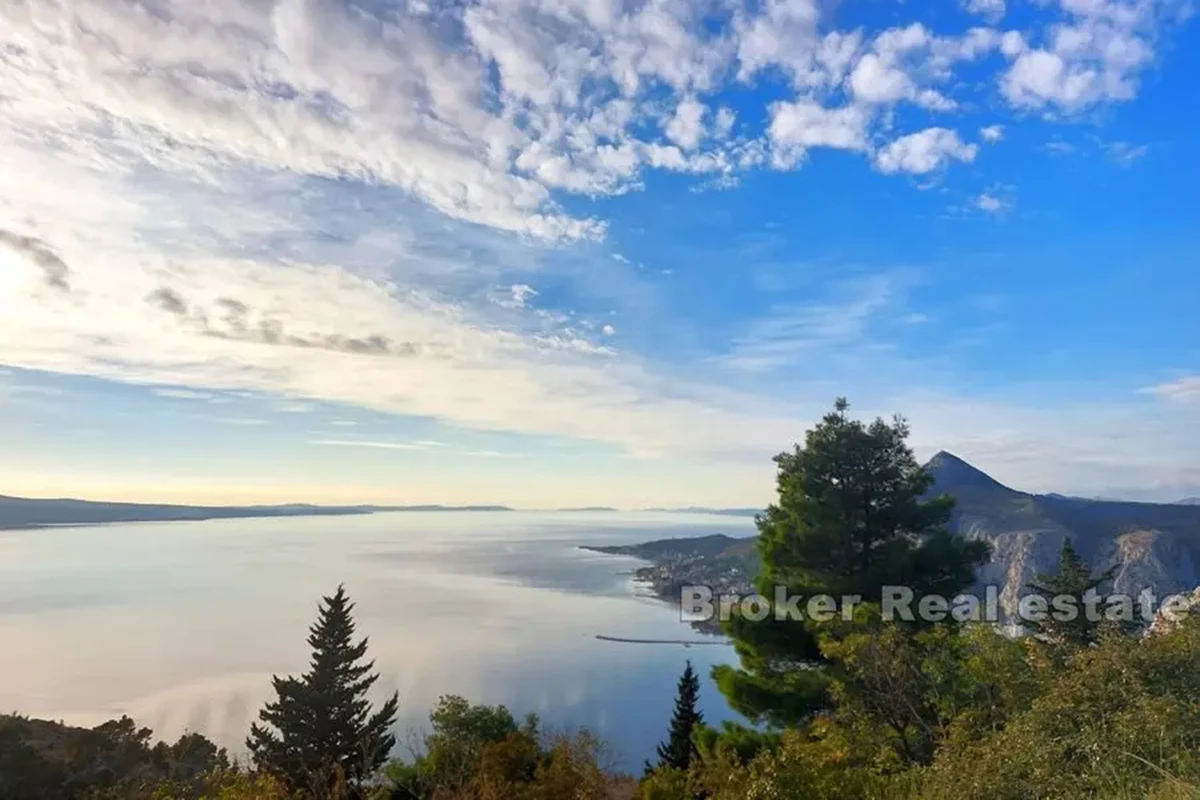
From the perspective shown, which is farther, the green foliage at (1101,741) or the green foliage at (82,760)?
the green foliage at (82,760)

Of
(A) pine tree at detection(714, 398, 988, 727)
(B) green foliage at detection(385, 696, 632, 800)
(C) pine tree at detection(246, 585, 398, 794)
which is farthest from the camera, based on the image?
(C) pine tree at detection(246, 585, 398, 794)

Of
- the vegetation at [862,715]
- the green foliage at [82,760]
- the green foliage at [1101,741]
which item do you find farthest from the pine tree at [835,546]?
the green foliage at [82,760]

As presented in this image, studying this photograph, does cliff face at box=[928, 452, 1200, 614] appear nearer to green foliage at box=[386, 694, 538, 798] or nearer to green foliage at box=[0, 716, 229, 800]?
green foliage at box=[386, 694, 538, 798]

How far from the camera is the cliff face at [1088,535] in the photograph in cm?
4800

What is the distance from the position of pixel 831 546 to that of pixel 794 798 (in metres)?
6.18

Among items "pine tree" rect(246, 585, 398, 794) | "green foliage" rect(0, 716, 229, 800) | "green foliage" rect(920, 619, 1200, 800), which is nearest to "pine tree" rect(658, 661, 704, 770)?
"pine tree" rect(246, 585, 398, 794)

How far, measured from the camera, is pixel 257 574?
88.2 m

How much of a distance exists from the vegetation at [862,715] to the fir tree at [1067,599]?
83mm

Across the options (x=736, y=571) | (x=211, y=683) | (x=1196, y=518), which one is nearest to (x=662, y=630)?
(x=736, y=571)

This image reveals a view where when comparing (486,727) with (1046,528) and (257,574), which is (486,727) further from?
(257,574)

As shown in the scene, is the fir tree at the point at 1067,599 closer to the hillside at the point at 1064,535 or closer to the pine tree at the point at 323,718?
the pine tree at the point at 323,718

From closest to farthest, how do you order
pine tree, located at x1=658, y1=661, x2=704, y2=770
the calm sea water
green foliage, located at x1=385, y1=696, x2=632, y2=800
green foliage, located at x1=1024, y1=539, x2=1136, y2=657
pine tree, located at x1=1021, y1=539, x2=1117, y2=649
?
1. green foliage, located at x1=385, y1=696, x2=632, y2=800
2. green foliage, located at x1=1024, y1=539, x2=1136, y2=657
3. pine tree, located at x1=1021, y1=539, x2=1117, y2=649
4. pine tree, located at x1=658, y1=661, x2=704, y2=770
5. the calm sea water

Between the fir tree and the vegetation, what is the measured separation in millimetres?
83

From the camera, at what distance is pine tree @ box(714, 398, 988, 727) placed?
1023cm
